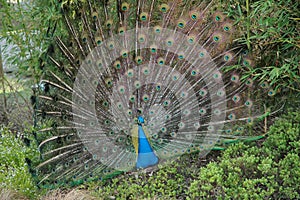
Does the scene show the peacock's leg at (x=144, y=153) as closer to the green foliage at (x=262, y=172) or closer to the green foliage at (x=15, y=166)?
the green foliage at (x=262, y=172)

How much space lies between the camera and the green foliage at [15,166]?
3115 millimetres

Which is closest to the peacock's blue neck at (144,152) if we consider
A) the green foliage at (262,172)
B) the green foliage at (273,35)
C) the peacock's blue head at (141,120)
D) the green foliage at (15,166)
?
the peacock's blue head at (141,120)

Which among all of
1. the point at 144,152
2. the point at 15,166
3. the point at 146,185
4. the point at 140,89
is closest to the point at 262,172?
the point at 146,185

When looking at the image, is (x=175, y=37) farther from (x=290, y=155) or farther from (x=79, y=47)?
(x=290, y=155)

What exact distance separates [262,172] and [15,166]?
7.11ft

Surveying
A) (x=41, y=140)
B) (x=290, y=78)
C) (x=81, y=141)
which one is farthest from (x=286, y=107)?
(x=41, y=140)

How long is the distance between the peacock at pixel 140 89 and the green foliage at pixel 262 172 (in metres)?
0.36

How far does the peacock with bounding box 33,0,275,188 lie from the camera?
3207mm

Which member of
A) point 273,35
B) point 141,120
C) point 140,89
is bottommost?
point 141,120

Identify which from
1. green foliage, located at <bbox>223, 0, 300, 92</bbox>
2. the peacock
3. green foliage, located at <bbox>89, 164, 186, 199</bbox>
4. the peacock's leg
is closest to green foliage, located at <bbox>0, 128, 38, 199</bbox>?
the peacock

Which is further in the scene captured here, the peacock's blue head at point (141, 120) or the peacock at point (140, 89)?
the peacock's blue head at point (141, 120)

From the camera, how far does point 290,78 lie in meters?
2.93

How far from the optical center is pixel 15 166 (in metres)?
3.45

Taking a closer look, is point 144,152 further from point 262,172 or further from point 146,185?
point 262,172
